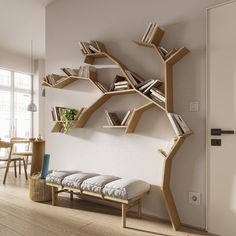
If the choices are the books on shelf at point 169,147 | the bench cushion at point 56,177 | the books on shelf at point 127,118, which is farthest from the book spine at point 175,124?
the bench cushion at point 56,177

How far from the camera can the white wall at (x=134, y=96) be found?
256 cm

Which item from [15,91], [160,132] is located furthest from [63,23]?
[15,91]

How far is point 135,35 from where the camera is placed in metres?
3.01

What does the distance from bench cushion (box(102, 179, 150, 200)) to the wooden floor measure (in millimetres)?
328

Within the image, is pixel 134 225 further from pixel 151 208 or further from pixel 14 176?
pixel 14 176

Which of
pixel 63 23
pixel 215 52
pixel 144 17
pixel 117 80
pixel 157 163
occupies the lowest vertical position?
pixel 157 163

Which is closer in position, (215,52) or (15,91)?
(215,52)

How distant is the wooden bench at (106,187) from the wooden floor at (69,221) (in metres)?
0.16

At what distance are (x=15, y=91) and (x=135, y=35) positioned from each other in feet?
16.0

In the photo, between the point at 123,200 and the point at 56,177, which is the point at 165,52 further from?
the point at 56,177

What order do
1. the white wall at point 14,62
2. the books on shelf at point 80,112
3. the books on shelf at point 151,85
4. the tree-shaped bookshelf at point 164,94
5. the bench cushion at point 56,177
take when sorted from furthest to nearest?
the white wall at point 14,62
the books on shelf at point 80,112
the bench cushion at point 56,177
the books on shelf at point 151,85
the tree-shaped bookshelf at point 164,94

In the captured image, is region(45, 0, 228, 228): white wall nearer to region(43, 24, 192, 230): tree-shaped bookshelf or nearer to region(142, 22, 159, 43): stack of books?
region(43, 24, 192, 230): tree-shaped bookshelf

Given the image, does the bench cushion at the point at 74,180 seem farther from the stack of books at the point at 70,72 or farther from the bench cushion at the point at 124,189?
the stack of books at the point at 70,72

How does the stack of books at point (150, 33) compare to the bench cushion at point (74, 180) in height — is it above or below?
above
